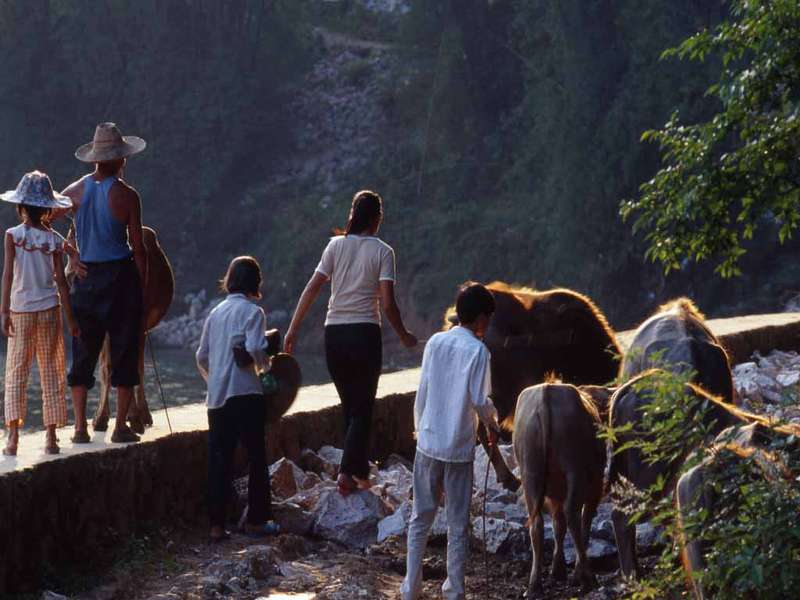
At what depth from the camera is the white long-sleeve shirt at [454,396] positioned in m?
6.43

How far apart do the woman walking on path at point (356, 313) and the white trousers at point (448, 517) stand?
4.87 ft

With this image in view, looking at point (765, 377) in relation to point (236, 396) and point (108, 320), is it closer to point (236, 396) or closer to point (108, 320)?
point (236, 396)

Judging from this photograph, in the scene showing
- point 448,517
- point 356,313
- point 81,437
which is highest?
point 356,313

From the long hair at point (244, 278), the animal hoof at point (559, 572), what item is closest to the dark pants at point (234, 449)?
the long hair at point (244, 278)

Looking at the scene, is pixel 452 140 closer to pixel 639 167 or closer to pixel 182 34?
pixel 182 34

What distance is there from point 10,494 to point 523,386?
10.6 feet

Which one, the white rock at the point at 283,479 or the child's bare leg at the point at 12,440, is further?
the white rock at the point at 283,479

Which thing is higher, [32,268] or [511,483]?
[32,268]

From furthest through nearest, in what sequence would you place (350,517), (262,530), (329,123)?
1. (329,123)
2. (350,517)
3. (262,530)

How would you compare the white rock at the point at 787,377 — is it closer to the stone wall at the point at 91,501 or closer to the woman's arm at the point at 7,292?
the stone wall at the point at 91,501

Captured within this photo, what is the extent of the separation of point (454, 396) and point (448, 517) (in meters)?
0.54

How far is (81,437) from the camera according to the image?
7.68 meters

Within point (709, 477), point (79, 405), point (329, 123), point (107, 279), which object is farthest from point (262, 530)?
point (329, 123)

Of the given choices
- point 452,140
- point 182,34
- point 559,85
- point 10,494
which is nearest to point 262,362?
point 10,494
